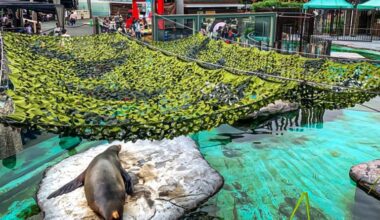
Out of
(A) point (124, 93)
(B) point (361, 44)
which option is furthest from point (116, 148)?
(B) point (361, 44)

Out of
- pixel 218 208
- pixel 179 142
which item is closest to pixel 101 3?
pixel 179 142

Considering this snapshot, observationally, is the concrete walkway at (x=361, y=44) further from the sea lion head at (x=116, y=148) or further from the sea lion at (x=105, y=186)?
the sea lion at (x=105, y=186)

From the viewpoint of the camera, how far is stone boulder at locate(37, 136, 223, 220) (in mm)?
6852

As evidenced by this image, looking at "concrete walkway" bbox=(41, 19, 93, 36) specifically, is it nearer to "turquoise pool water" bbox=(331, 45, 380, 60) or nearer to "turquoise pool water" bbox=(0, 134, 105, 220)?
"turquoise pool water" bbox=(0, 134, 105, 220)

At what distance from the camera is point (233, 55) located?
11.9 meters

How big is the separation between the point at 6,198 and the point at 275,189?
5689 mm

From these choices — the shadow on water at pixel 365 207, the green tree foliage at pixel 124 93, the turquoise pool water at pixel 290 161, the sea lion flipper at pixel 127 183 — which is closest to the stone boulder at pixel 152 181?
the sea lion flipper at pixel 127 183

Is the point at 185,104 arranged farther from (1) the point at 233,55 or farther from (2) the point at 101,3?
(2) the point at 101,3

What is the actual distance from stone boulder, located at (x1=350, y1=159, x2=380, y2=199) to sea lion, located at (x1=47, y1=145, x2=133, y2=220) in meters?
4.89

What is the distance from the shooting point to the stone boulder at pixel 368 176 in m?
7.73

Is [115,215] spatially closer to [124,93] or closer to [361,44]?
[124,93]

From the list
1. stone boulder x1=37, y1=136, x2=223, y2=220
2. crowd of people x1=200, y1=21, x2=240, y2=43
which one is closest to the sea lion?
stone boulder x1=37, y1=136, x2=223, y2=220

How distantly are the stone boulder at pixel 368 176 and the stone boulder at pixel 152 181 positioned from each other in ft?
9.77

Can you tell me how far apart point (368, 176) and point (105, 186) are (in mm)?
5505
